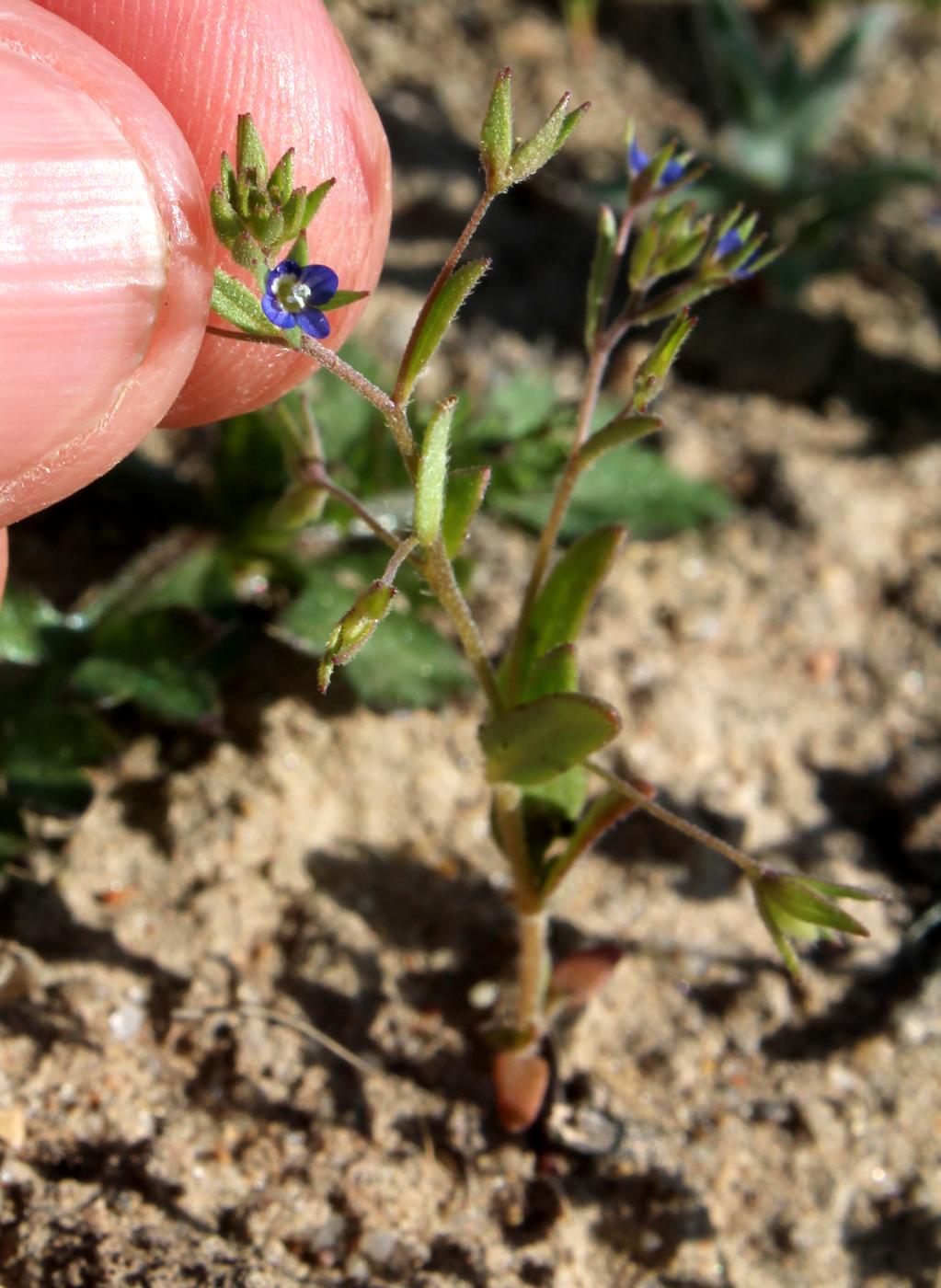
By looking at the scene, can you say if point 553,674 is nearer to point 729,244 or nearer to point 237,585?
point 729,244

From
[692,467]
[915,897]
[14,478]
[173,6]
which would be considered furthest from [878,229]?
[14,478]

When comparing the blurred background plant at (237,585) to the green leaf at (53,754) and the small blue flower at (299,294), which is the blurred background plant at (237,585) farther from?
the small blue flower at (299,294)

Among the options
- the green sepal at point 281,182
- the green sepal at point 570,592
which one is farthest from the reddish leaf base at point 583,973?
the green sepal at point 281,182

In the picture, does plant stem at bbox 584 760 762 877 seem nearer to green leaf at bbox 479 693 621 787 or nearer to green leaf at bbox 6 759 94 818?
green leaf at bbox 479 693 621 787

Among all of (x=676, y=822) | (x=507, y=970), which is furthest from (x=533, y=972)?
(x=676, y=822)

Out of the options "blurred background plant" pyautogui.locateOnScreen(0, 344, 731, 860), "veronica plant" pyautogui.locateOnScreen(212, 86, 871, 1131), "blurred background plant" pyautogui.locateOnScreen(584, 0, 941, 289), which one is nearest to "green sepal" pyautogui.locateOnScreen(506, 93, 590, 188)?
"veronica plant" pyautogui.locateOnScreen(212, 86, 871, 1131)

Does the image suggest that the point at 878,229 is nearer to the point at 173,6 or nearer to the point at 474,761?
the point at 474,761

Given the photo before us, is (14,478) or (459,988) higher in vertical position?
(14,478)
